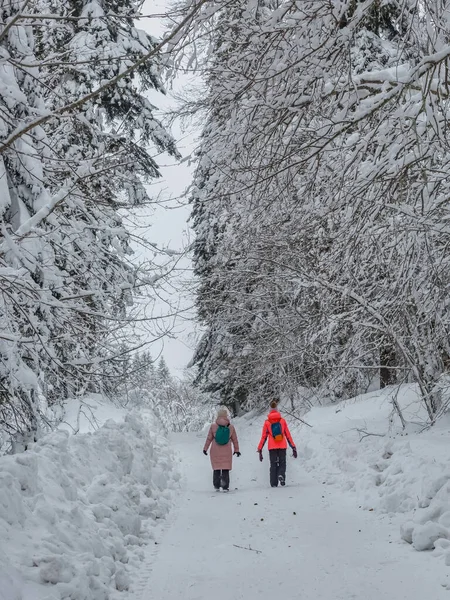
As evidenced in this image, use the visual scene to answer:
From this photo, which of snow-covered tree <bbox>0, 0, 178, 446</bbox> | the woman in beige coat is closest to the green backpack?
the woman in beige coat

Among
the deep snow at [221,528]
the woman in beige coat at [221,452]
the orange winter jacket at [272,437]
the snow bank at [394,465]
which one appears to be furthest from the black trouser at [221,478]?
the snow bank at [394,465]

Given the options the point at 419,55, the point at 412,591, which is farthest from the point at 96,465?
the point at 419,55

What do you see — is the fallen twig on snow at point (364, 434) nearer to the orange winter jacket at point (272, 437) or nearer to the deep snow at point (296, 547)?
the deep snow at point (296, 547)

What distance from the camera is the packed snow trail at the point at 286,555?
479 centimetres

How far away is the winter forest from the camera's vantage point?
4.30 metres

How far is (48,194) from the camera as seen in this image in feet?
26.5

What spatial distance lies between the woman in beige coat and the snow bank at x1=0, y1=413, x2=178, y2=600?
2220 millimetres

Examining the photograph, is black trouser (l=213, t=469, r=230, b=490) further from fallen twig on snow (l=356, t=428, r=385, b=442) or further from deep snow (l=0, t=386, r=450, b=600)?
fallen twig on snow (l=356, t=428, r=385, b=442)

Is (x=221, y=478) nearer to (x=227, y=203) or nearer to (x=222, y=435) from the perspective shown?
(x=222, y=435)

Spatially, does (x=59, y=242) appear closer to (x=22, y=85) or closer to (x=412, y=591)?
(x=22, y=85)

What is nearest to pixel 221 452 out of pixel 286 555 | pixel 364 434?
pixel 364 434

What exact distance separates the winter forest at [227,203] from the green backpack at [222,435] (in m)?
1.27

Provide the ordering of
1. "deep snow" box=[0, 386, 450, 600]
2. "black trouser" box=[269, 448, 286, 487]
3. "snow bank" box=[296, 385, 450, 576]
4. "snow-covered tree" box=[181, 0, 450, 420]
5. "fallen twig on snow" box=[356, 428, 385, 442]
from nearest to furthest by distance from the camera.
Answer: "snow-covered tree" box=[181, 0, 450, 420], "deep snow" box=[0, 386, 450, 600], "snow bank" box=[296, 385, 450, 576], "fallen twig on snow" box=[356, 428, 385, 442], "black trouser" box=[269, 448, 286, 487]

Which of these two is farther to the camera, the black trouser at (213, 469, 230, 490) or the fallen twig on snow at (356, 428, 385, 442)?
the black trouser at (213, 469, 230, 490)
